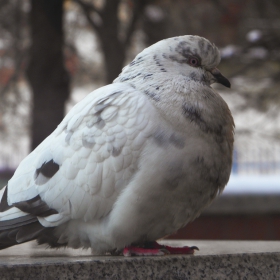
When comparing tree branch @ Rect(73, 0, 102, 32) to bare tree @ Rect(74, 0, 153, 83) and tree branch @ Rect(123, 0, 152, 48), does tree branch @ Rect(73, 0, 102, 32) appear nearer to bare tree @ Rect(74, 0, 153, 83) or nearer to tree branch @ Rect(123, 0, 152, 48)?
bare tree @ Rect(74, 0, 153, 83)

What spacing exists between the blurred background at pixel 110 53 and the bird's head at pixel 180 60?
3458 millimetres

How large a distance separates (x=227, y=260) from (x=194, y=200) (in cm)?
31

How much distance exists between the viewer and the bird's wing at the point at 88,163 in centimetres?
241

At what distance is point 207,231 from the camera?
218 inches

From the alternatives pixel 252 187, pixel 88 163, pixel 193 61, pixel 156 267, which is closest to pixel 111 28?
pixel 252 187

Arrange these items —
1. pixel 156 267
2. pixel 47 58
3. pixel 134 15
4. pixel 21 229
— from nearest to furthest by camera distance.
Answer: pixel 156 267
pixel 21 229
pixel 47 58
pixel 134 15

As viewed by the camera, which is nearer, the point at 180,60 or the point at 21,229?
the point at 21,229

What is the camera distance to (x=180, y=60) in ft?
8.77

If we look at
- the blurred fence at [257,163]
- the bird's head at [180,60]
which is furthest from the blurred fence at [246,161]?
the bird's head at [180,60]

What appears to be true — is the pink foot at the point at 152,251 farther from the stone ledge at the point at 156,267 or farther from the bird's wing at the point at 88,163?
the bird's wing at the point at 88,163

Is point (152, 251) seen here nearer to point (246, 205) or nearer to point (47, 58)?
point (246, 205)

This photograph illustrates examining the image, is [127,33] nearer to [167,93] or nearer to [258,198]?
[258,198]

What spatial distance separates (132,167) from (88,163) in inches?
8.3

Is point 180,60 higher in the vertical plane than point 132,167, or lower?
higher
